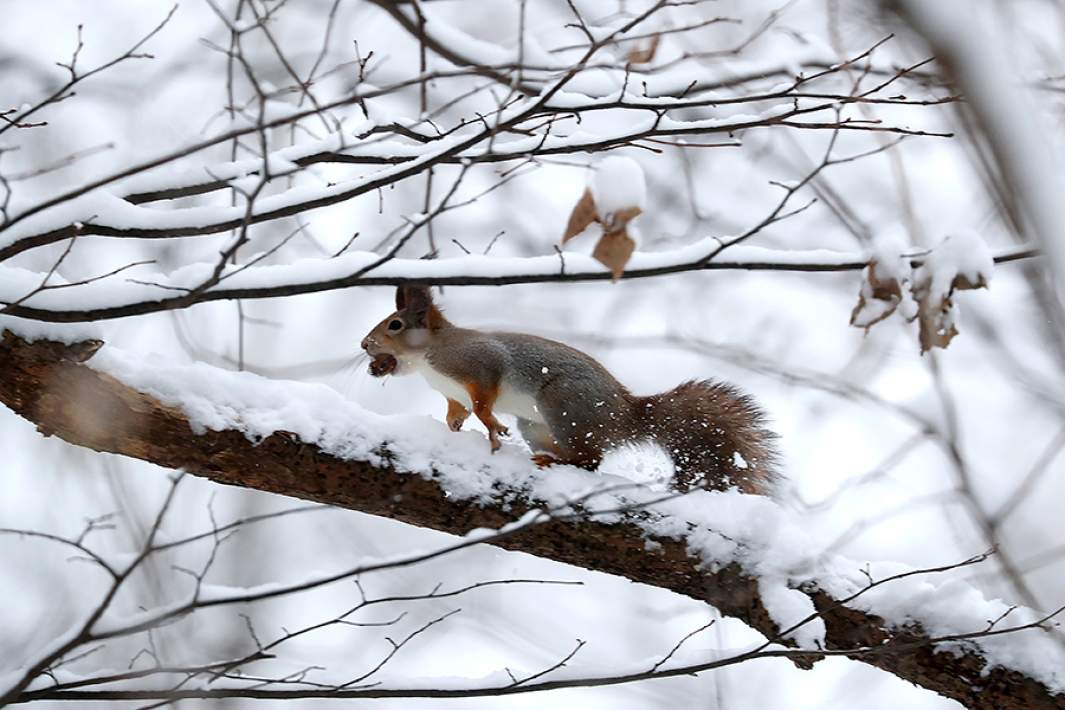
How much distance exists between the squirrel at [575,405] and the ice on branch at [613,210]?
4.02 feet

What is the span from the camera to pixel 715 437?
328 centimetres

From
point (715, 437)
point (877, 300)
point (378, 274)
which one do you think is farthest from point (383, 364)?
point (877, 300)

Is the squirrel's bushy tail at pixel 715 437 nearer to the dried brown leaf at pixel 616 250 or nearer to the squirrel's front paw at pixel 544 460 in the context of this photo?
the squirrel's front paw at pixel 544 460

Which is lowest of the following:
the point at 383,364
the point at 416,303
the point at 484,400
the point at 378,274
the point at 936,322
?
the point at 936,322

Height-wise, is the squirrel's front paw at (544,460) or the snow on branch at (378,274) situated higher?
the squirrel's front paw at (544,460)

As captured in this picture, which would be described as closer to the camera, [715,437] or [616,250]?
[616,250]

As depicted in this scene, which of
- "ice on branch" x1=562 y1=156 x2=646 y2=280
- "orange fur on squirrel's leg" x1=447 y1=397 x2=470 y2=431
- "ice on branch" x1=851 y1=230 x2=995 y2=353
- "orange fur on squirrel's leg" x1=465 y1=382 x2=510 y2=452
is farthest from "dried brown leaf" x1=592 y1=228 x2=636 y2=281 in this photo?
"orange fur on squirrel's leg" x1=447 y1=397 x2=470 y2=431

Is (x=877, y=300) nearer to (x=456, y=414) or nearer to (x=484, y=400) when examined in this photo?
(x=484, y=400)

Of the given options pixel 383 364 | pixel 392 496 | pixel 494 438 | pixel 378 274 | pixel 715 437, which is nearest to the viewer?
pixel 378 274

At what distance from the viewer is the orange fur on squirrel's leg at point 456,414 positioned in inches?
140

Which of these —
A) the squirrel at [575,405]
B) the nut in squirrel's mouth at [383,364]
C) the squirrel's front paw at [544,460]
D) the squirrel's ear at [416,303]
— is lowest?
the squirrel's front paw at [544,460]

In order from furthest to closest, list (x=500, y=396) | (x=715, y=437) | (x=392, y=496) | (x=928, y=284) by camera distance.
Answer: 1. (x=500, y=396)
2. (x=715, y=437)
3. (x=392, y=496)
4. (x=928, y=284)

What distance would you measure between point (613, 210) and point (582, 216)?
0.06m

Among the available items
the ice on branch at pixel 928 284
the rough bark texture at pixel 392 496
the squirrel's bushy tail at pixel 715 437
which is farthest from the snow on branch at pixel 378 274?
the squirrel's bushy tail at pixel 715 437
